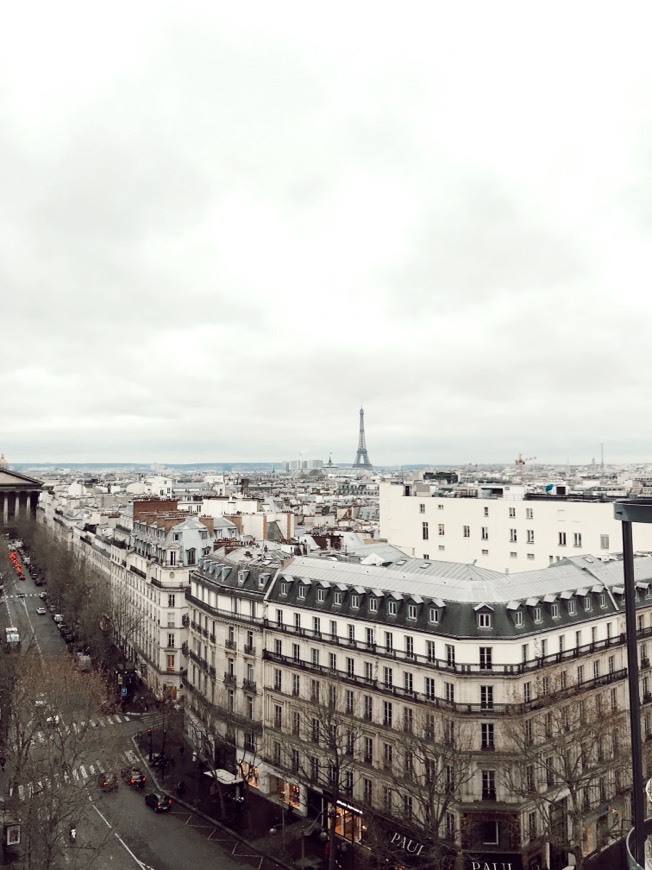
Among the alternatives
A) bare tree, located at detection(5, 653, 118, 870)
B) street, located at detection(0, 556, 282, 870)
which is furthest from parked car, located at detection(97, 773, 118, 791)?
bare tree, located at detection(5, 653, 118, 870)

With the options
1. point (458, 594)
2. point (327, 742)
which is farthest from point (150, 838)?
point (458, 594)

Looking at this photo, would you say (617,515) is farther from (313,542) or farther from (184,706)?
(313,542)

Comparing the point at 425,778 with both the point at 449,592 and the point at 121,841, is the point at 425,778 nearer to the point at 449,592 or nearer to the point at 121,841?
the point at 449,592

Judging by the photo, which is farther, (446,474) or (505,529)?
(446,474)

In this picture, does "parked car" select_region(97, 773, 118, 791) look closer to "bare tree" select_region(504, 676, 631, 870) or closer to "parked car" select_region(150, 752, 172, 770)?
"parked car" select_region(150, 752, 172, 770)

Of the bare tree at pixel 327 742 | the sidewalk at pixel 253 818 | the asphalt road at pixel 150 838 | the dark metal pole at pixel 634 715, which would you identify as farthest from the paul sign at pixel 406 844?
the dark metal pole at pixel 634 715

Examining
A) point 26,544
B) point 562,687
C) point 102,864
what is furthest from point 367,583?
point 26,544

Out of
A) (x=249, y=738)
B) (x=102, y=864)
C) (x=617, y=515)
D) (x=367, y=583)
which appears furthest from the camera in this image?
(x=249, y=738)
